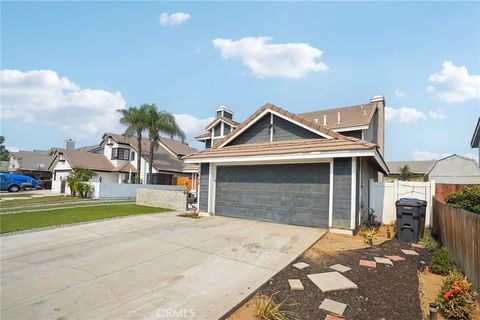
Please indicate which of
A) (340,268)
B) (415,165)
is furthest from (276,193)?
(415,165)

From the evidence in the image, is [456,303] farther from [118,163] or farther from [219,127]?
[118,163]

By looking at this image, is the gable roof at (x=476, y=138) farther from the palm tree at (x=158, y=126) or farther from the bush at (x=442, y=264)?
the palm tree at (x=158, y=126)

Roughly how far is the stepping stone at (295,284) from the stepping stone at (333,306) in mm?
513

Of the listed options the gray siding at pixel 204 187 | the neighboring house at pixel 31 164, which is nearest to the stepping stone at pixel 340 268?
Answer: the gray siding at pixel 204 187

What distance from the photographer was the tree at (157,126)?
25.2 meters

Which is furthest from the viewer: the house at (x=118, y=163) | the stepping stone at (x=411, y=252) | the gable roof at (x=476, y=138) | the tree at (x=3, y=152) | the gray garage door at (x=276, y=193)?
the tree at (x=3, y=152)

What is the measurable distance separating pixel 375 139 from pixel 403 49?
8167mm

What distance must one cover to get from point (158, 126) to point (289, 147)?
18.9 metres

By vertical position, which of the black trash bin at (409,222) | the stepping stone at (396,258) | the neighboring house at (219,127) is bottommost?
the stepping stone at (396,258)

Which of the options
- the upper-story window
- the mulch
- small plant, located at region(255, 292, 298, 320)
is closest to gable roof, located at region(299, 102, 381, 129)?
the mulch

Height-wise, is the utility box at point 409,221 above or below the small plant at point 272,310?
above

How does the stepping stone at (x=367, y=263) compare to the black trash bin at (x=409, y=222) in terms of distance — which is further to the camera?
the black trash bin at (x=409, y=222)

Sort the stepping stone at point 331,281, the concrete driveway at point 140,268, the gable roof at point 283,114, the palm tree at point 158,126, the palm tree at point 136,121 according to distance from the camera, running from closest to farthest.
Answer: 1. the concrete driveway at point 140,268
2. the stepping stone at point 331,281
3. the gable roof at point 283,114
4. the palm tree at point 136,121
5. the palm tree at point 158,126

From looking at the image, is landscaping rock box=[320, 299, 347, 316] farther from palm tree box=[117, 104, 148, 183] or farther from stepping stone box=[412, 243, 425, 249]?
palm tree box=[117, 104, 148, 183]
